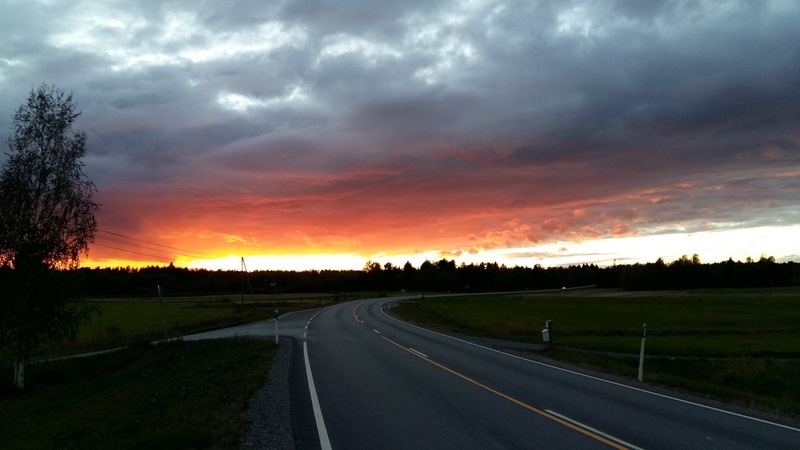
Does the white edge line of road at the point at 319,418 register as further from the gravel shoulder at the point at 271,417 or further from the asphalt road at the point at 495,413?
the gravel shoulder at the point at 271,417

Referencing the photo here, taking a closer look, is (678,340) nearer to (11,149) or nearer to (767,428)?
(767,428)

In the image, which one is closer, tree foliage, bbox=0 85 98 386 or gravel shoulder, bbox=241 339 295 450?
gravel shoulder, bbox=241 339 295 450

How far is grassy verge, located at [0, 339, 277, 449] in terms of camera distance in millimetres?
9938

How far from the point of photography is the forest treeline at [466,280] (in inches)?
5522

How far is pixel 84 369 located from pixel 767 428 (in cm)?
3142

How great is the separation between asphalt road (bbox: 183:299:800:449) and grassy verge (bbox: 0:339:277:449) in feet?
5.75

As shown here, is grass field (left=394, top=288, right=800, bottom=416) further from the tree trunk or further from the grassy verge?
the tree trunk

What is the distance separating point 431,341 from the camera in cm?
2580

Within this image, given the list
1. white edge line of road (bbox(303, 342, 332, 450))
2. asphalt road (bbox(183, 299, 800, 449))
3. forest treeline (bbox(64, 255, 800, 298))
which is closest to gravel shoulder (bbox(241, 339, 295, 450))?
asphalt road (bbox(183, 299, 800, 449))

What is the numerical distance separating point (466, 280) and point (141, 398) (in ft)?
585

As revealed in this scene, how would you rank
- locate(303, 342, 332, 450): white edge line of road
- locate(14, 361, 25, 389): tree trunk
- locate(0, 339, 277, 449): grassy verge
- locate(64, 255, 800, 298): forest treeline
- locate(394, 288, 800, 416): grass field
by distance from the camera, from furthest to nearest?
1. locate(64, 255, 800, 298): forest treeline
2. locate(14, 361, 25, 389): tree trunk
3. locate(394, 288, 800, 416): grass field
4. locate(0, 339, 277, 449): grassy verge
5. locate(303, 342, 332, 450): white edge line of road

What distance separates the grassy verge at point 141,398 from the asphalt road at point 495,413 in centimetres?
175

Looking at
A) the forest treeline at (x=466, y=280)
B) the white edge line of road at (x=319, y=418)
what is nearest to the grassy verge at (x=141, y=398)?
the white edge line of road at (x=319, y=418)

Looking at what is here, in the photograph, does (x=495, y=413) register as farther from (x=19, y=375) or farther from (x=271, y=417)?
→ (x=19, y=375)
